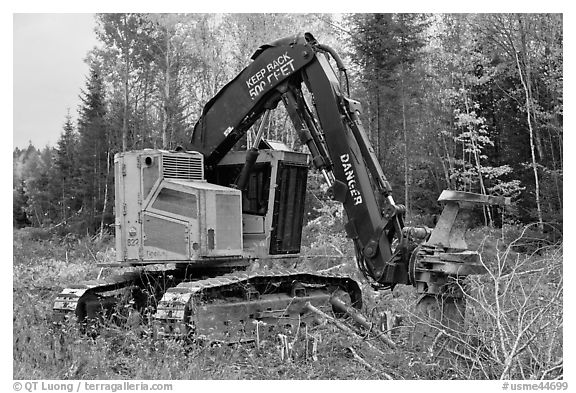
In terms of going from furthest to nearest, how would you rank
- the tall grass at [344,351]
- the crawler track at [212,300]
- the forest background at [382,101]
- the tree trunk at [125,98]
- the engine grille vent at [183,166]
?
the tree trunk at [125,98] → the forest background at [382,101] → the engine grille vent at [183,166] → the crawler track at [212,300] → the tall grass at [344,351]

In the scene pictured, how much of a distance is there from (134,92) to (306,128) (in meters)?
14.9

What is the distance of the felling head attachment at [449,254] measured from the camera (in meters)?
6.96

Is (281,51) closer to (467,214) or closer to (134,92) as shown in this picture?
(467,214)

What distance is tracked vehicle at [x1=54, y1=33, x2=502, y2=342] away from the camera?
7523mm

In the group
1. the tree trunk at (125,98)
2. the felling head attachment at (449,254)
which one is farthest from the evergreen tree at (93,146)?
the felling head attachment at (449,254)

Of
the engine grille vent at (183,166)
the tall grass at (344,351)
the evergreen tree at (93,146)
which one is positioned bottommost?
the tall grass at (344,351)

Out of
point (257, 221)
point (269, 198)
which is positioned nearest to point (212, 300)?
point (257, 221)

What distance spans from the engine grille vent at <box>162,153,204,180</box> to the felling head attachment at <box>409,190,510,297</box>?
3.09 metres

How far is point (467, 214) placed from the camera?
7230 millimetres

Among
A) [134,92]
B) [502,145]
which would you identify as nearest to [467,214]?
[502,145]

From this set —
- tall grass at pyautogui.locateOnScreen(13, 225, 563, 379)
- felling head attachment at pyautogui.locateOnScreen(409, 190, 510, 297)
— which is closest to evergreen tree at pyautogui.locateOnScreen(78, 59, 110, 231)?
tall grass at pyautogui.locateOnScreen(13, 225, 563, 379)

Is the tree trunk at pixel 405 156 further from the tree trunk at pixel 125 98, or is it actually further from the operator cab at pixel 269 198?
the operator cab at pixel 269 198

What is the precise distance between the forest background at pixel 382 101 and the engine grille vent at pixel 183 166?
923 centimetres

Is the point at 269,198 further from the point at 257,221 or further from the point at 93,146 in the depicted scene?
the point at 93,146
